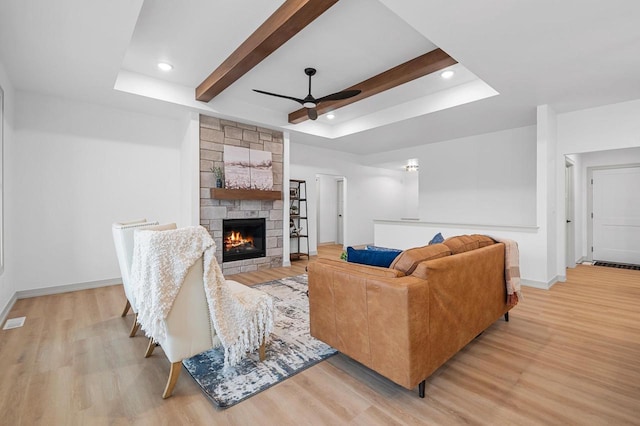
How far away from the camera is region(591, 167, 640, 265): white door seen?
17.8 feet

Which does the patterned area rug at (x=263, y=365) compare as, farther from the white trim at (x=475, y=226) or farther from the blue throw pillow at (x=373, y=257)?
the white trim at (x=475, y=226)

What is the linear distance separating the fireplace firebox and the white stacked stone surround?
8 cm

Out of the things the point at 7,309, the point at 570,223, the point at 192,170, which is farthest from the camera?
the point at 570,223

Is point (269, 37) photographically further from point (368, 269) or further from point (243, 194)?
point (243, 194)

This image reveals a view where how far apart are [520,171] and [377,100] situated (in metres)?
3.09

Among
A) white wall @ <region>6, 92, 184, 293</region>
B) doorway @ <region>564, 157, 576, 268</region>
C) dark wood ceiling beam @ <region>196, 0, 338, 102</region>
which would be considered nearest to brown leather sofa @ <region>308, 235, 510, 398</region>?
dark wood ceiling beam @ <region>196, 0, 338, 102</region>

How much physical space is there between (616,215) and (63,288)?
944 centimetres

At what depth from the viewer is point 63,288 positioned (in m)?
3.96

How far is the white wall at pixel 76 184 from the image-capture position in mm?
3711

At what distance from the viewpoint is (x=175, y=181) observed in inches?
192

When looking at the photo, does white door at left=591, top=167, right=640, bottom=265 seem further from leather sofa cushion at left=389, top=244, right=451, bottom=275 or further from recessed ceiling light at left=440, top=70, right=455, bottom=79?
leather sofa cushion at left=389, top=244, right=451, bottom=275

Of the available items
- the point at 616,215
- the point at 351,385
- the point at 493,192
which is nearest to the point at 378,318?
the point at 351,385

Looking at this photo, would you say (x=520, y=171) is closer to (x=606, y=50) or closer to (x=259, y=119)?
(x=606, y=50)

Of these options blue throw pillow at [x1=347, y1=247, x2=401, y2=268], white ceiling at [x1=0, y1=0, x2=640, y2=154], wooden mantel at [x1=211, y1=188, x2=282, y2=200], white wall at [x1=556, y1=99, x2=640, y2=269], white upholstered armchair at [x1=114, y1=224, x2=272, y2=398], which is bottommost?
white upholstered armchair at [x1=114, y1=224, x2=272, y2=398]
